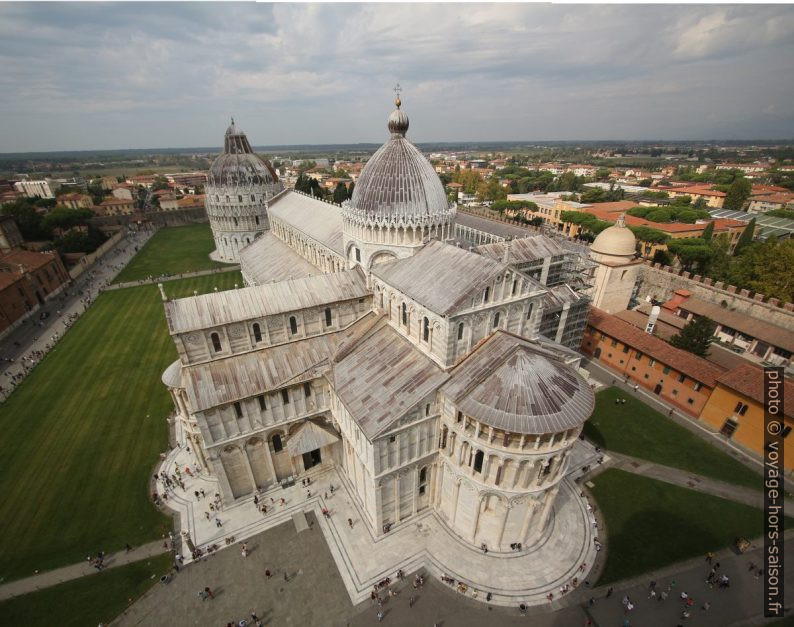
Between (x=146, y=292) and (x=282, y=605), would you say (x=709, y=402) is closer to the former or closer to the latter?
(x=282, y=605)

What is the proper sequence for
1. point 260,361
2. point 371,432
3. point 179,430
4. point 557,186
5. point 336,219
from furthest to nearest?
point 557,186
point 336,219
point 179,430
point 260,361
point 371,432

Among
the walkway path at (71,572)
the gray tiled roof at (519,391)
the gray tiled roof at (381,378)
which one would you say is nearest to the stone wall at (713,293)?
the gray tiled roof at (519,391)

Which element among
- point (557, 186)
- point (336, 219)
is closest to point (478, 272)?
point (336, 219)

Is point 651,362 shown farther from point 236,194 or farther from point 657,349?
point 236,194

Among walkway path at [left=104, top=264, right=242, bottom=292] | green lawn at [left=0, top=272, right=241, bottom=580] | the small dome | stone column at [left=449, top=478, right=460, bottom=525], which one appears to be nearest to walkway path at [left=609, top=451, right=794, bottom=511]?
stone column at [left=449, top=478, right=460, bottom=525]

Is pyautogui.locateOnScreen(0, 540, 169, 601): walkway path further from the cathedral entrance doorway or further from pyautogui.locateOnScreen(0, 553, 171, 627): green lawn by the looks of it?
the cathedral entrance doorway

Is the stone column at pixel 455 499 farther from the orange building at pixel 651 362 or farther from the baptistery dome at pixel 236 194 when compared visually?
the baptistery dome at pixel 236 194
